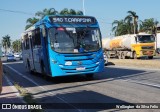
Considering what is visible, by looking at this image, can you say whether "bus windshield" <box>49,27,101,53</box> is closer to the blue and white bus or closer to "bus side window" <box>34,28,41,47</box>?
the blue and white bus

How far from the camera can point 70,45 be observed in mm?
18031

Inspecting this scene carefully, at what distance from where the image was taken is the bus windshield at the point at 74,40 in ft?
58.8

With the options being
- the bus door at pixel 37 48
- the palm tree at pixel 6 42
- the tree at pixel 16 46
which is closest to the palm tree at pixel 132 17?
the bus door at pixel 37 48

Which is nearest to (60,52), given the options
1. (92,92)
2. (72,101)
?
(92,92)

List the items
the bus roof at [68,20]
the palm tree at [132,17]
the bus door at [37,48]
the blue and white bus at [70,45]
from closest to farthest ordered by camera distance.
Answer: the blue and white bus at [70,45]
the bus roof at [68,20]
the bus door at [37,48]
the palm tree at [132,17]

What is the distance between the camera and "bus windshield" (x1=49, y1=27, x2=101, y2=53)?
17.9 metres

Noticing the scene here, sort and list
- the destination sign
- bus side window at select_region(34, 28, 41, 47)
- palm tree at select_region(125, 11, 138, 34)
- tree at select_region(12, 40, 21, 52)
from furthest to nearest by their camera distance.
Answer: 1. tree at select_region(12, 40, 21, 52)
2. palm tree at select_region(125, 11, 138, 34)
3. bus side window at select_region(34, 28, 41, 47)
4. the destination sign

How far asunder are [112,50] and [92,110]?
43118 mm

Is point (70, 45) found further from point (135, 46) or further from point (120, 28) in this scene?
point (120, 28)

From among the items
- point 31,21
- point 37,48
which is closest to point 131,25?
point 31,21

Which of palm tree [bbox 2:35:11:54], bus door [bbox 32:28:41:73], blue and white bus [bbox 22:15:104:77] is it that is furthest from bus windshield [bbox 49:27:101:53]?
palm tree [bbox 2:35:11:54]

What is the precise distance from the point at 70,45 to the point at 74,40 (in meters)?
0.35

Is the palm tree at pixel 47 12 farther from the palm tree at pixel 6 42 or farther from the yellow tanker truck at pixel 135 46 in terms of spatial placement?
the palm tree at pixel 6 42

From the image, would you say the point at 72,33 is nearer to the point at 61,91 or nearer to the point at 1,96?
the point at 61,91
